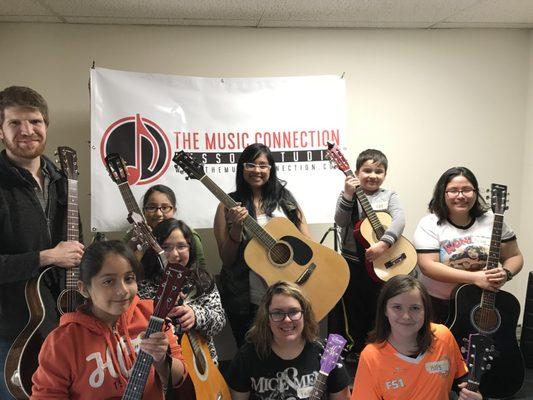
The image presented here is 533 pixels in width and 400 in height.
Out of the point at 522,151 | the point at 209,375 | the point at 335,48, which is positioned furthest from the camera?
the point at 522,151

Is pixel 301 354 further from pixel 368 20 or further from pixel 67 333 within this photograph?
pixel 368 20

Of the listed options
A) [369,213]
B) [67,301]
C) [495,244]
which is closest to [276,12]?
[369,213]

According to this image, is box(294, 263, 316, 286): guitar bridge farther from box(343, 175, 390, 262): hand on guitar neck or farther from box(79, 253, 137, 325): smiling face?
box(79, 253, 137, 325): smiling face

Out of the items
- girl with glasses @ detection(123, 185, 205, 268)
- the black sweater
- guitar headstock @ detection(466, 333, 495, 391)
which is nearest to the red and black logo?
girl with glasses @ detection(123, 185, 205, 268)

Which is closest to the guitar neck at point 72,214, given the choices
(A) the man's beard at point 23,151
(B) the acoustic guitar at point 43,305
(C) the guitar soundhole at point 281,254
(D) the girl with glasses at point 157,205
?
(B) the acoustic guitar at point 43,305

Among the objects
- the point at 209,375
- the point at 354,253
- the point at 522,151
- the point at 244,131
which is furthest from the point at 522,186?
the point at 209,375

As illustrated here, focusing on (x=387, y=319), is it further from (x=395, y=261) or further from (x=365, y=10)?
(x=365, y=10)

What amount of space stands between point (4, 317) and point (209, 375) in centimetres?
89

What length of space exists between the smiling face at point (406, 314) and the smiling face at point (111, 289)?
101 centimetres

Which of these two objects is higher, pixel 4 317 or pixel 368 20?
pixel 368 20

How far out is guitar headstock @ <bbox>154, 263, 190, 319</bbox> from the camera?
4.61 ft

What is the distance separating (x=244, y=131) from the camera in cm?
303

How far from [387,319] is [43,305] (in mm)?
1408

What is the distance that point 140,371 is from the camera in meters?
1.43
